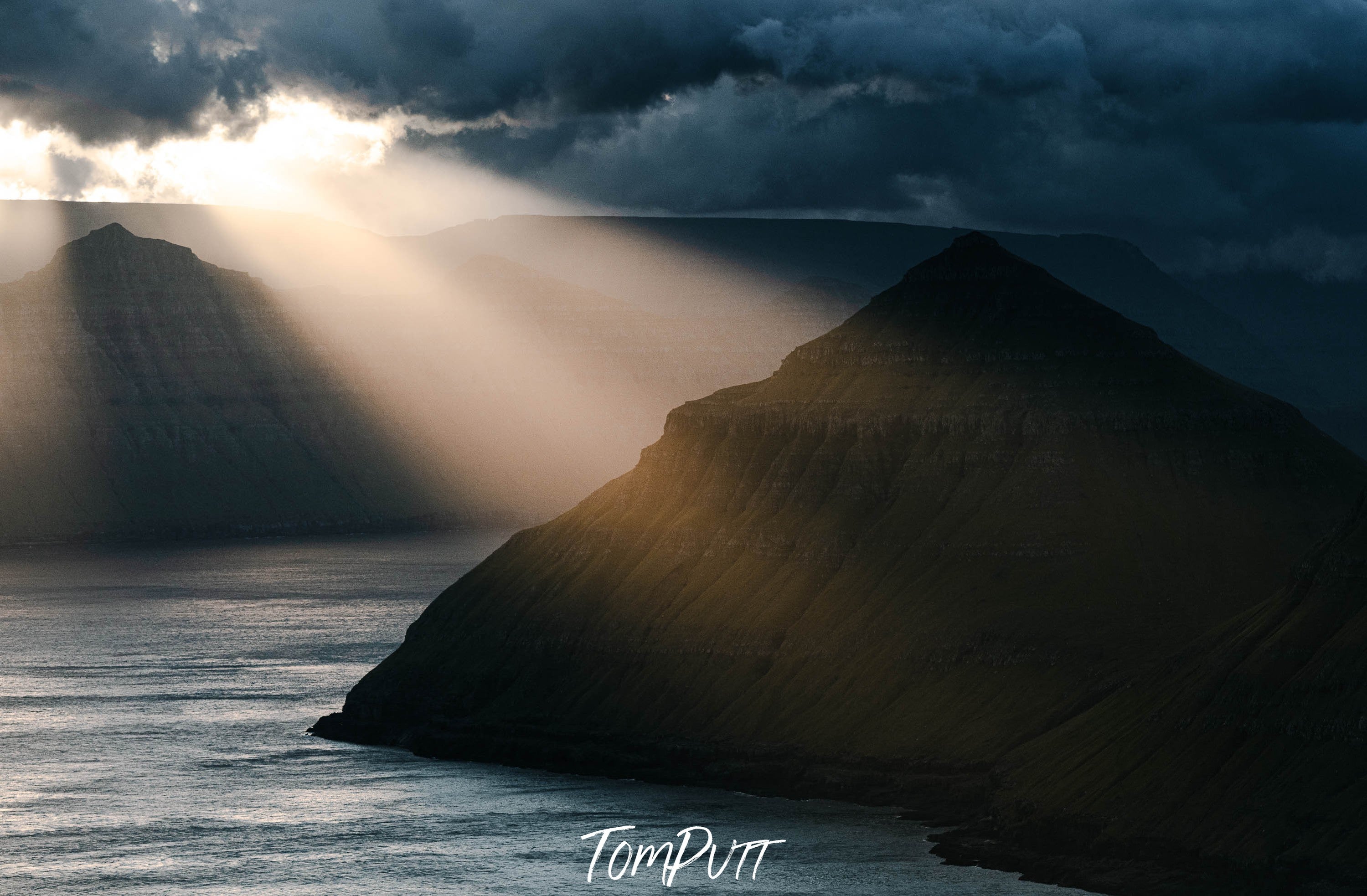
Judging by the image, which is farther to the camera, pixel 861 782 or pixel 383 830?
pixel 861 782

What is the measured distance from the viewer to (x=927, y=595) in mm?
178250

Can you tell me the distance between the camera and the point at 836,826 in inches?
5960

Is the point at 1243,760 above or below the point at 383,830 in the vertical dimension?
above

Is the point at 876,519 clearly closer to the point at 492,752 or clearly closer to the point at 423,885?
the point at 492,752

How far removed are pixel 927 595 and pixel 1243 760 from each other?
Answer: 5211 cm

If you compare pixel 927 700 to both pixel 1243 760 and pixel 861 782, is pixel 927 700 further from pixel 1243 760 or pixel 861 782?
pixel 1243 760

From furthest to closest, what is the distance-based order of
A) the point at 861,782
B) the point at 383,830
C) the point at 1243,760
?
the point at 861,782 → the point at 383,830 → the point at 1243,760

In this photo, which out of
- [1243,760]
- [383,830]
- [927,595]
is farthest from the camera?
[927,595]

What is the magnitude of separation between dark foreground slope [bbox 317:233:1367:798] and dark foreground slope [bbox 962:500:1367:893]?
47.0 ft

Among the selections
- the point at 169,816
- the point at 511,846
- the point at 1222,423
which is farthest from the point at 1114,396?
the point at 169,816

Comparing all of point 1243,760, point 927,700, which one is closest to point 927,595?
point 927,700

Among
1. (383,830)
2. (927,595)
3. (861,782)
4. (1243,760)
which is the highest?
(927,595)

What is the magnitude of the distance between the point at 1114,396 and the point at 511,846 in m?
76.8

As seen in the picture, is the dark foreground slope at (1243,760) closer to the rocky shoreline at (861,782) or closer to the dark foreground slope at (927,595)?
the rocky shoreline at (861,782)
